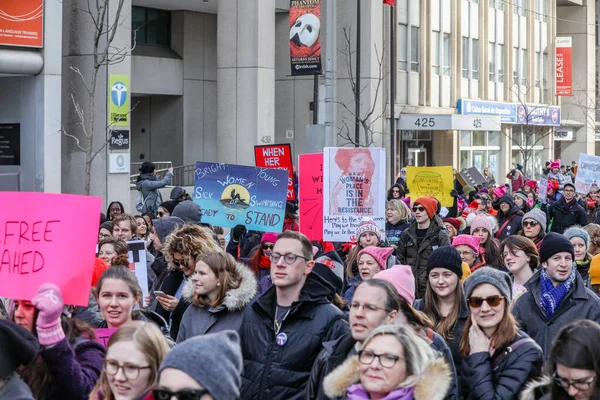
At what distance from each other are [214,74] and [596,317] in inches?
1191

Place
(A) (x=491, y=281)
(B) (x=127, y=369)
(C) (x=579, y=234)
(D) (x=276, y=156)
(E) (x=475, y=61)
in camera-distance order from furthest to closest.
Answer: (E) (x=475, y=61) → (D) (x=276, y=156) → (C) (x=579, y=234) → (A) (x=491, y=281) → (B) (x=127, y=369)

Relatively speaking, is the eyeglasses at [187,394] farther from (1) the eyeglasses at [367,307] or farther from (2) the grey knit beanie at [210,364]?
(1) the eyeglasses at [367,307]

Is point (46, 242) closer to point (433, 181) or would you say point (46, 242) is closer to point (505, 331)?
point (505, 331)

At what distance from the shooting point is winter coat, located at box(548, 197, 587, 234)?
59.8ft

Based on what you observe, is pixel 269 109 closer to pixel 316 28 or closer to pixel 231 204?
pixel 316 28

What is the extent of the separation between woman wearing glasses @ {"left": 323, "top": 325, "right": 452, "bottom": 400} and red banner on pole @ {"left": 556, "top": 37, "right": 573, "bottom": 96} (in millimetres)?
55559

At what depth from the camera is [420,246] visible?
12523 mm

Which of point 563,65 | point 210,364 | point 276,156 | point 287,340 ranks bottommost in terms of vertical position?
point 287,340

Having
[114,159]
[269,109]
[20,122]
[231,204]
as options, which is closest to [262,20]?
[269,109]

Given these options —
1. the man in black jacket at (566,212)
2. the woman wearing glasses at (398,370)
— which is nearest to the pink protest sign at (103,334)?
the woman wearing glasses at (398,370)

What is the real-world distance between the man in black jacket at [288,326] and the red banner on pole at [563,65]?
53986mm

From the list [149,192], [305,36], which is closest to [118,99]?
[305,36]

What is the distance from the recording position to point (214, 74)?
37031 millimetres

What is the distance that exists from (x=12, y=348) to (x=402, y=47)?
129 feet
